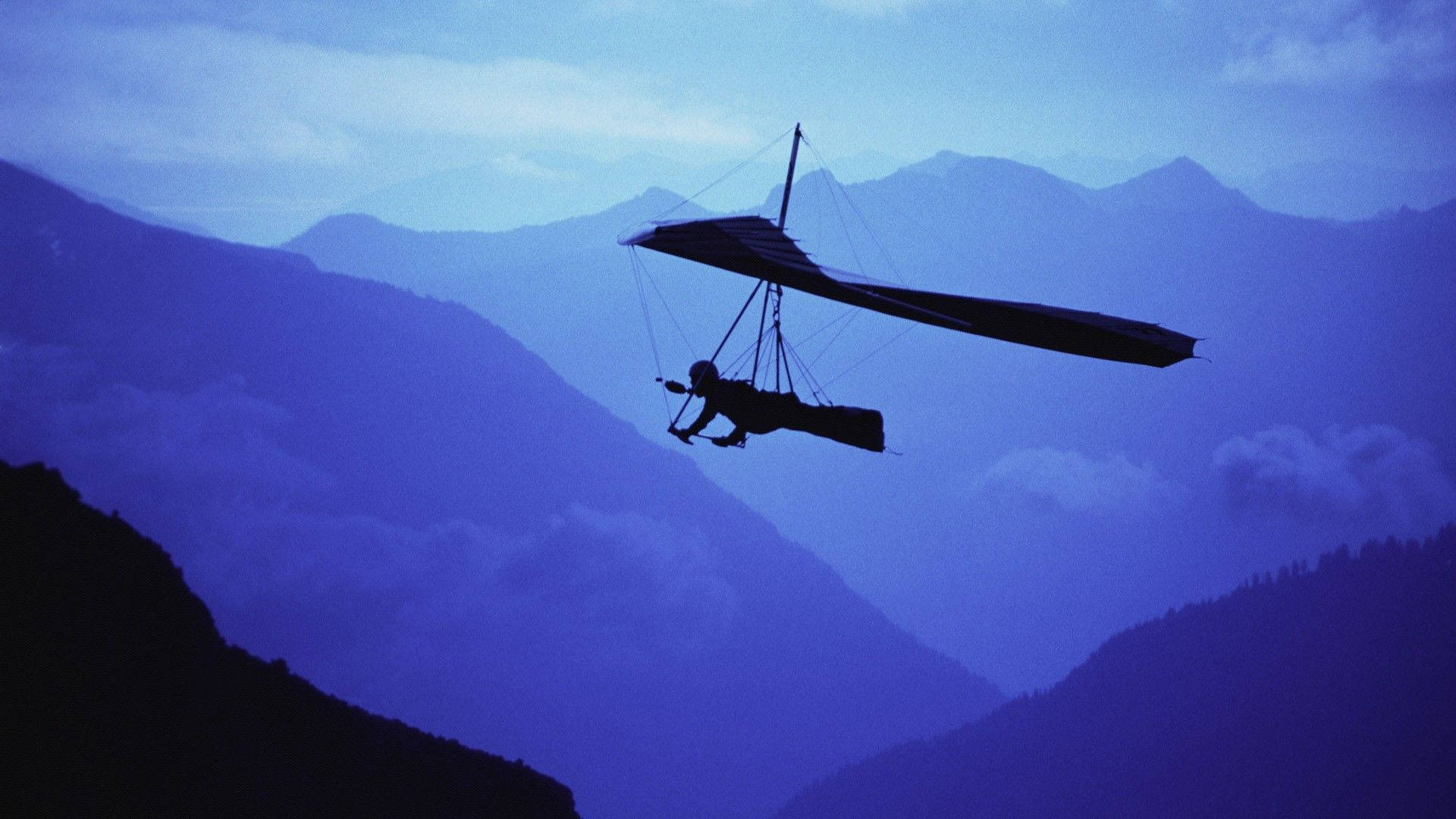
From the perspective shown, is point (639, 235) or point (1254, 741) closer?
point (639, 235)

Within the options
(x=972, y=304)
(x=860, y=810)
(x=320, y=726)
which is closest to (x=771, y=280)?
(x=972, y=304)

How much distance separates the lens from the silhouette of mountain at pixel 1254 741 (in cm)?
16750

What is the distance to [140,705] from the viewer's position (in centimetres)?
2255

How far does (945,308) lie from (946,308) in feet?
0.09

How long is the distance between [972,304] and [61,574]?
72.4 ft

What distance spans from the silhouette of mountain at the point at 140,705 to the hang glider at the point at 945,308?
17.1 meters

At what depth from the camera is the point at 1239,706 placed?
188 m

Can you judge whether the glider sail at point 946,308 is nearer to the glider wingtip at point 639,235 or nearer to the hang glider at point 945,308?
the hang glider at point 945,308

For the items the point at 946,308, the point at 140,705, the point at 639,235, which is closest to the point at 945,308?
the point at 946,308

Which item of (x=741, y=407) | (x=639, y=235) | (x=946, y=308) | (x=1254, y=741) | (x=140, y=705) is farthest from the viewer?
(x=1254, y=741)

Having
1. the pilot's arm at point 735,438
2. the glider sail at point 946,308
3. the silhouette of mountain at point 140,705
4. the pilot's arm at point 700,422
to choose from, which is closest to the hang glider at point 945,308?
the glider sail at point 946,308

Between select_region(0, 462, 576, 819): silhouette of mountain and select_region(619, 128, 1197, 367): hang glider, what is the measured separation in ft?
56.1

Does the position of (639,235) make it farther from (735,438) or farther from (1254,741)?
(1254,741)

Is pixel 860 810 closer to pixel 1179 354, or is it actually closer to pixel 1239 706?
pixel 1239 706
